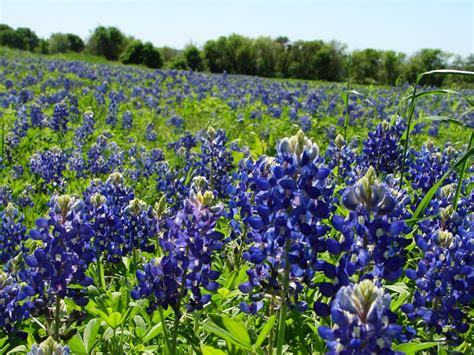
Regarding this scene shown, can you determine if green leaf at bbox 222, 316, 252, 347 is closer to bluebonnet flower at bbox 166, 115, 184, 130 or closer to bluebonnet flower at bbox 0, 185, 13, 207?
bluebonnet flower at bbox 0, 185, 13, 207

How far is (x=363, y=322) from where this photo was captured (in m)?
1.48

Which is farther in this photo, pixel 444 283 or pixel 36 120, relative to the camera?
pixel 36 120

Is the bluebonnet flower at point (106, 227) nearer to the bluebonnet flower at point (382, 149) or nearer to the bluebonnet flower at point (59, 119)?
the bluebonnet flower at point (382, 149)

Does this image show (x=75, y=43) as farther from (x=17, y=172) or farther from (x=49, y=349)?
(x=49, y=349)

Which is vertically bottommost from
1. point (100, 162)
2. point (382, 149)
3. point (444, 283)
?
point (100, 162)

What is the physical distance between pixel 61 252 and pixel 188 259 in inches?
22.2

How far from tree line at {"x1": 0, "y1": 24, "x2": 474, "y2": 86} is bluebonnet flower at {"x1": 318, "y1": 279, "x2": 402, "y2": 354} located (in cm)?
3877

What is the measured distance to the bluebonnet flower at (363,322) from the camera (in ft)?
4.81

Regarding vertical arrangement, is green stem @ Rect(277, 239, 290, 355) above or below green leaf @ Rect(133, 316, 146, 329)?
above

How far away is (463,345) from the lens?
252 centimetres

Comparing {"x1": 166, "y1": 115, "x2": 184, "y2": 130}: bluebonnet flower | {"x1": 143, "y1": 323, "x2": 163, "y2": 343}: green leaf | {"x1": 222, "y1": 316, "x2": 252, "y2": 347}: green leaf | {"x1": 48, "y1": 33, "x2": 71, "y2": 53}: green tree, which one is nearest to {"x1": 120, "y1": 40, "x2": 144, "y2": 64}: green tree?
{"x1": 48, "y1": 33, "x2": 71, "y2": 53}: green tree

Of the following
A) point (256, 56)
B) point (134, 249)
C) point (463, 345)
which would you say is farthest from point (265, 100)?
point (256, 56)

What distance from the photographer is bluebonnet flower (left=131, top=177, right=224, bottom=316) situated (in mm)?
2258

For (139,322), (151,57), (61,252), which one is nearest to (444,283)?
(139,322)
